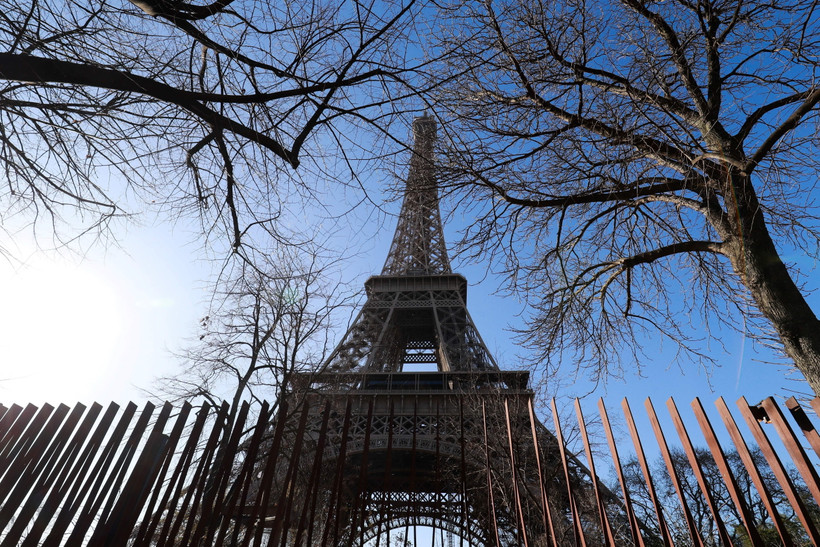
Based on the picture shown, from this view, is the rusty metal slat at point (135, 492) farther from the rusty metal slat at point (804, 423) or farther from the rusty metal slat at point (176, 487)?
the rusty metal slat at point (804, 423)

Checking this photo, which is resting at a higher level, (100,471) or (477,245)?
(477,245)

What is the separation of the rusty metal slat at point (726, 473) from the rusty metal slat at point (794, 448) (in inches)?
10.1

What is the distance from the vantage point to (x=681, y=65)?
4000 millimetres

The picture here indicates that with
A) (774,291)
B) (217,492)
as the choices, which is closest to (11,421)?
(217,492)

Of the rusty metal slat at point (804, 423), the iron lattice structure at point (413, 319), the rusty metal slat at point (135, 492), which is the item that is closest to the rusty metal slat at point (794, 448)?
the rusty metal slat at point (804, 423)

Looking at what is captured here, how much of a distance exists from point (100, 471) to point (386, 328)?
2548 centimetres

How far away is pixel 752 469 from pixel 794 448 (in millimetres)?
245

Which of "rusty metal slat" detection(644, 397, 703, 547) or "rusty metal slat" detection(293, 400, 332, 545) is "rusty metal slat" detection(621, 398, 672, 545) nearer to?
"rusty metal slat" detection(644, 397, 703, 547)

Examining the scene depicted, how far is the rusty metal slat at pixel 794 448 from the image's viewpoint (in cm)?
197

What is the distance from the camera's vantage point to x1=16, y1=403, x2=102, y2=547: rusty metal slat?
315 centimetres

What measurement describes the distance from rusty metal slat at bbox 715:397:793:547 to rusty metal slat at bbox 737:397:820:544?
6 centimetres

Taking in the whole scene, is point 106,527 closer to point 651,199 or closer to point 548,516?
point 548,516

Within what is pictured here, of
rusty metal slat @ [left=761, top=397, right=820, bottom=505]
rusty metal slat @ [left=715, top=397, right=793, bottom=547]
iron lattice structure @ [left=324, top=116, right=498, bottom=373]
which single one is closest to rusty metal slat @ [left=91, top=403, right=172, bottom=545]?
rusty metal slat @ [left=715, top=397, right=793, bottom=547]

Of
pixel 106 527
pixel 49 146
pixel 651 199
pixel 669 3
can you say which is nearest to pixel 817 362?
pixel 651 199
